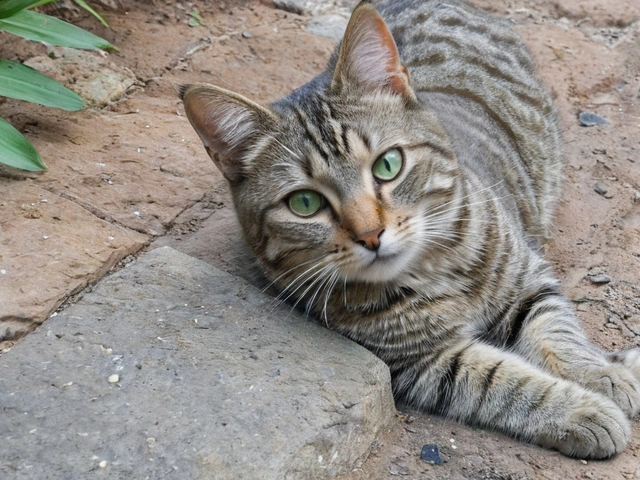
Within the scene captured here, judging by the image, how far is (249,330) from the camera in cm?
277

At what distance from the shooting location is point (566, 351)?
2.96 m

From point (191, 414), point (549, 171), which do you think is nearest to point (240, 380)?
point (191, 414)

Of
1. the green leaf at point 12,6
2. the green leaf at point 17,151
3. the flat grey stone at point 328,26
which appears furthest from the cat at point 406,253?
the flat grey stone at point 328,26

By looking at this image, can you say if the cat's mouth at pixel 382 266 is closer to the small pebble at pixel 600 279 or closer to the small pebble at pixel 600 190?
the small pebble at pixel 600 279

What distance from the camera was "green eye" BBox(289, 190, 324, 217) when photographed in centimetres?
269

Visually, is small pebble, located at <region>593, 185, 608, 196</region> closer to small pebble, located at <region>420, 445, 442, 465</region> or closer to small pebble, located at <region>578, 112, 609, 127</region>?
small pebble, located at <region>578, 112, 609, 127</region>

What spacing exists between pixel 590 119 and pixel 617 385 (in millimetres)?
2420

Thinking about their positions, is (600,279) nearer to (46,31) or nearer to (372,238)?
(372,238)

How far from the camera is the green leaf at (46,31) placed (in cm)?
368

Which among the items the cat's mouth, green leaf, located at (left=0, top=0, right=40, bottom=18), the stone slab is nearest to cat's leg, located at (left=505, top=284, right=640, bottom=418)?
the cat's mouth

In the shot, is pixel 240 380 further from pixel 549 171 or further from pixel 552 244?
pixel 549 171

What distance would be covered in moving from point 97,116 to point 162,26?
1.27 metres

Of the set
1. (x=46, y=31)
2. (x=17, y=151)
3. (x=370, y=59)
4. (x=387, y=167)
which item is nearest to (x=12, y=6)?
(x=46, y=31)

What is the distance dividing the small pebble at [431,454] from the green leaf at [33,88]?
2.33 metres
